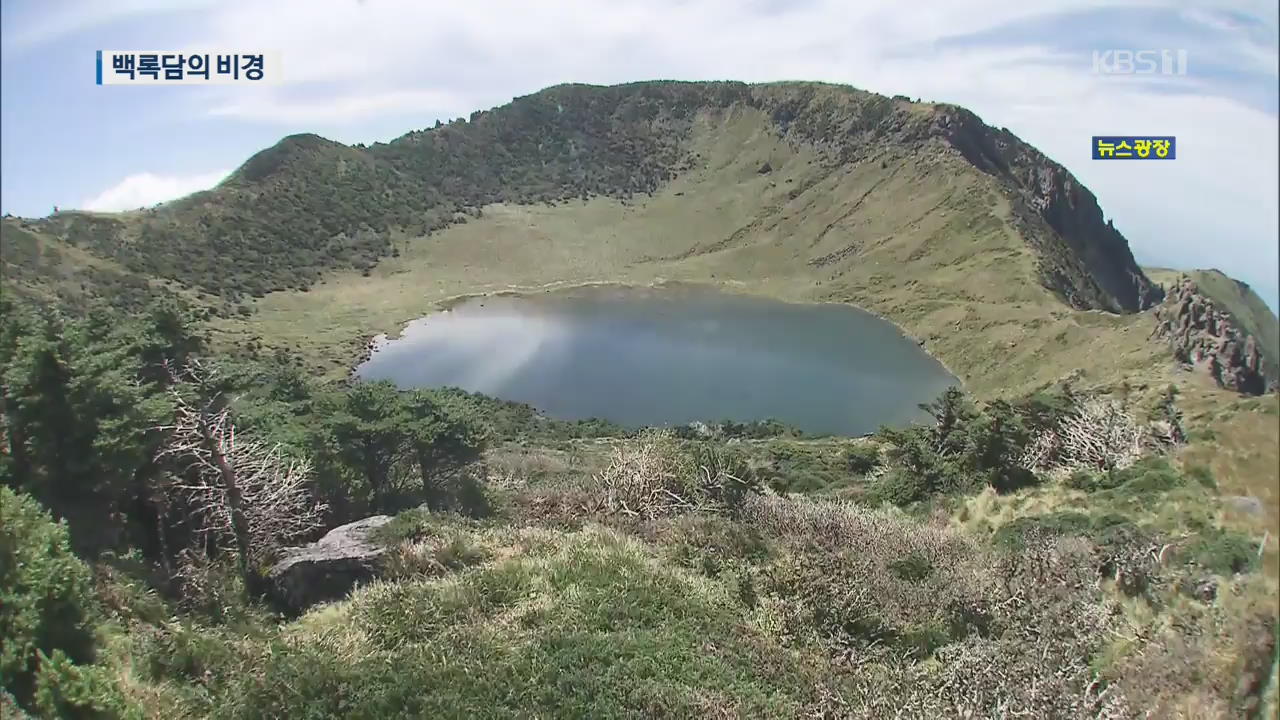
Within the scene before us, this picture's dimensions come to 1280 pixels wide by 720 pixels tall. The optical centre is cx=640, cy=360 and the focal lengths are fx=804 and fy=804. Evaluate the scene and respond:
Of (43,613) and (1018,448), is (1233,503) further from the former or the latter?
(1018,448)

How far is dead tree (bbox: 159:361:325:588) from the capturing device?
11469mm

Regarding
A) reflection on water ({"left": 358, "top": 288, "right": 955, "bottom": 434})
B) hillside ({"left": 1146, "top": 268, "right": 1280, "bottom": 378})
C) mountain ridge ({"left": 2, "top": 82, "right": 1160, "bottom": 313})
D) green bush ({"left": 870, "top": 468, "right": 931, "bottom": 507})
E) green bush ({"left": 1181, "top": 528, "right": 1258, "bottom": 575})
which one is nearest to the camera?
green bush ({"left": 1181, "top": 528, "right": 1258, "bottom": 575})

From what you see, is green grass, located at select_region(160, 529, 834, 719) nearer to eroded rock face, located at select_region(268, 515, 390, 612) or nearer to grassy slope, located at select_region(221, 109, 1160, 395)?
eroded rock face, located at select_region(268, 515, 390, 612)

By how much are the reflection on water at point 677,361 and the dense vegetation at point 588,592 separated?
36750 millimetres

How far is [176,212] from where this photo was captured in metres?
90.4

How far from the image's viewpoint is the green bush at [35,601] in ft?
19.9

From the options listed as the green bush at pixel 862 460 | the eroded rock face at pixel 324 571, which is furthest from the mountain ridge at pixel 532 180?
the eroded rock face at pixel 324 571

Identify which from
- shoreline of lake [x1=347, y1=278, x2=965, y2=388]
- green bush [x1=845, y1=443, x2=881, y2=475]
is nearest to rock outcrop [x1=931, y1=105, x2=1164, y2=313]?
shoreline of lake [x1=347, y1=278, x2=965, y2=388]

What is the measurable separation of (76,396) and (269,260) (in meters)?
86.1

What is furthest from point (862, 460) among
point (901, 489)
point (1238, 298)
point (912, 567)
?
point (1238, 298)

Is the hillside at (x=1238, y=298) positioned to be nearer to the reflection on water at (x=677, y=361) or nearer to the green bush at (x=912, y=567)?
the reflection on water at (x=677, y=361)

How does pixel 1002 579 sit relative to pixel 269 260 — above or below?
below

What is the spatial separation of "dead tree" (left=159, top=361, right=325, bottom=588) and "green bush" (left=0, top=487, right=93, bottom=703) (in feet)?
10.4

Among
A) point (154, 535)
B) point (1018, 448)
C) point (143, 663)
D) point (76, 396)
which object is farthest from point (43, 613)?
point (1018, 448)
